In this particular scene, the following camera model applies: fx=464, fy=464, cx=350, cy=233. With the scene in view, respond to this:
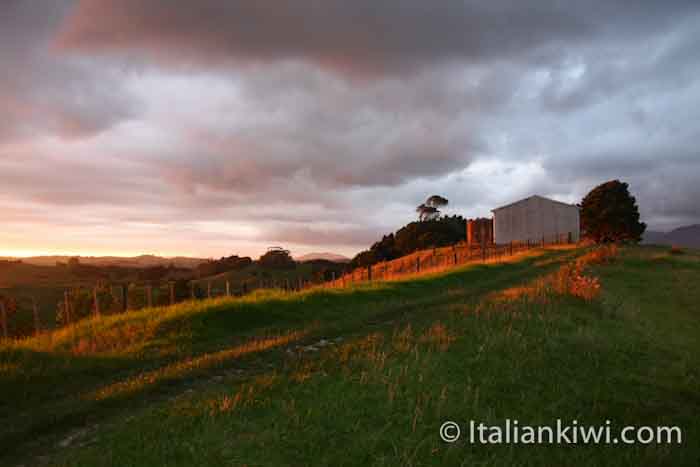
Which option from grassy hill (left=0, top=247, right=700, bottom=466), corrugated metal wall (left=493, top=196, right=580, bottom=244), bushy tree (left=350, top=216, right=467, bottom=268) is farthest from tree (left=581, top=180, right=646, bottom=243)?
grassy hill (left=0, top=247, right=700, bottom=466)

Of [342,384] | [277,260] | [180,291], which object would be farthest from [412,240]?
[342,384]

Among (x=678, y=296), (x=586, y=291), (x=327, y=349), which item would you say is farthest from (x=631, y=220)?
(x=327, y=349)

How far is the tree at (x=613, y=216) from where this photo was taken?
6569 centimetres

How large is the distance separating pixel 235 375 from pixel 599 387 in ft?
21.0

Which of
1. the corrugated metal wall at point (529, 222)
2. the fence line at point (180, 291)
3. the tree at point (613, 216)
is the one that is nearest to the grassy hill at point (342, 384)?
the fence line at point (180, 291)

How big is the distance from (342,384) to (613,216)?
70470mm

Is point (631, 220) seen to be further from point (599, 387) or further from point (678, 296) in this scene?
point (599, 387)

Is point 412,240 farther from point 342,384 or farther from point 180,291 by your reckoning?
point 342,384

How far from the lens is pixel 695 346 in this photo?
12.3 meters

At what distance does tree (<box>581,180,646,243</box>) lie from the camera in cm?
6569

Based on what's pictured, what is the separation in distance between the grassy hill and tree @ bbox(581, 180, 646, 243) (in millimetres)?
57537

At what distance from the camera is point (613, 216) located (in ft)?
218

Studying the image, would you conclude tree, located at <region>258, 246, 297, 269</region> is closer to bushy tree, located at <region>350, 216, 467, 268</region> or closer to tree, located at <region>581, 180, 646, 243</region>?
bushy tree, located at <region>350, 216, 467, 268</region>

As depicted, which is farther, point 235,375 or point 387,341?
point 387,341
